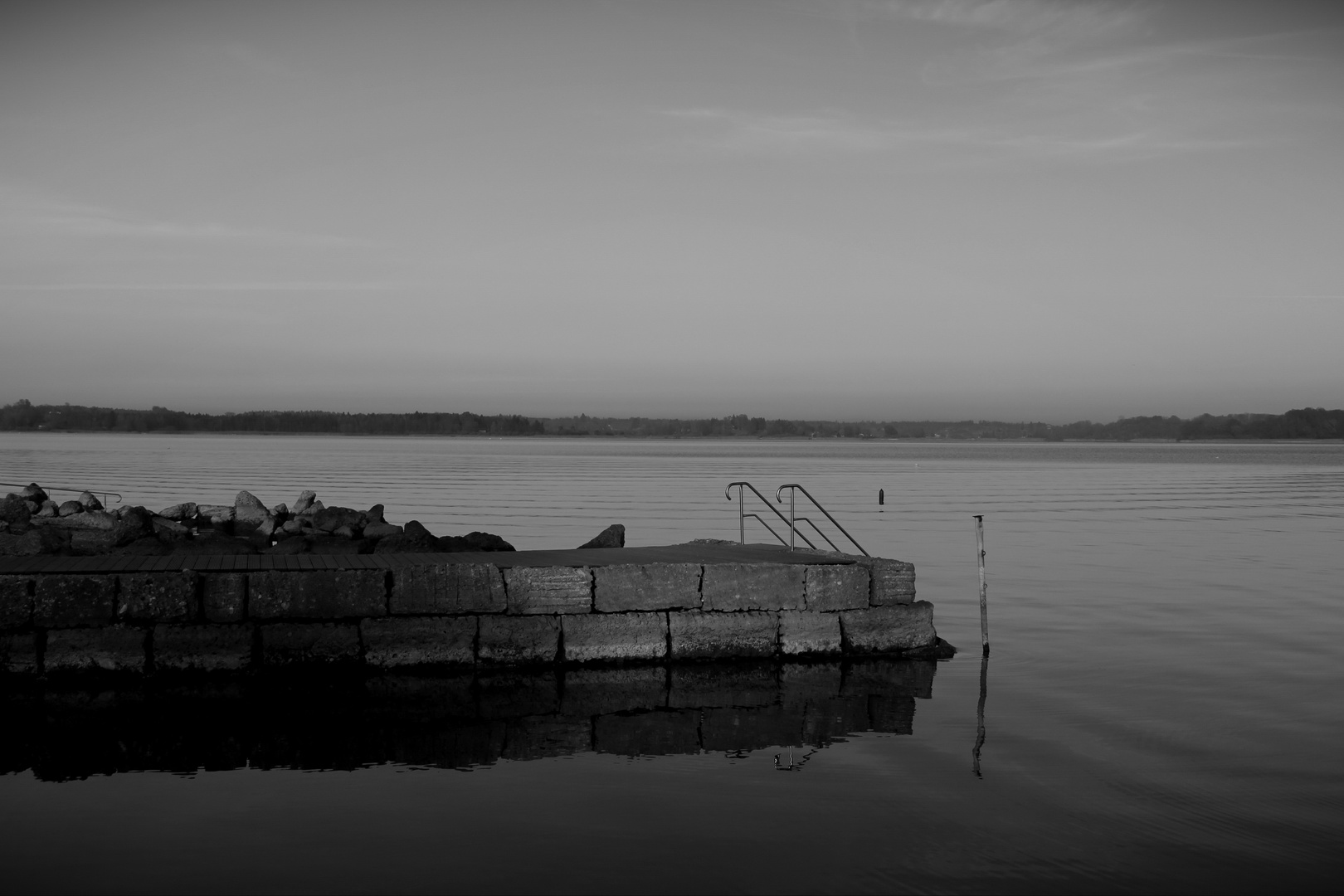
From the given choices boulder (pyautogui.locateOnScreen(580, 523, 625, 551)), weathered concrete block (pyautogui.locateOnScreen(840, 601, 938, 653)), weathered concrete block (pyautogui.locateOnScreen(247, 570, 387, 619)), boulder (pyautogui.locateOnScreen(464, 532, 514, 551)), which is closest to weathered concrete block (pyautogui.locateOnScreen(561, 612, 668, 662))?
weathered concrete block (pyautogui.locateOnScreen(247, 570, 387, 619))

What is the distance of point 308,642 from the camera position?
1127cm

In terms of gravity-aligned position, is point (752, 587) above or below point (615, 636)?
above

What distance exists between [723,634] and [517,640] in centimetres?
205

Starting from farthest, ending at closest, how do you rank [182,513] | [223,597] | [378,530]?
[182,513]
[378,530]
[223,597]

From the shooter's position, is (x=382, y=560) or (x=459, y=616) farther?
(x=382, y=560)

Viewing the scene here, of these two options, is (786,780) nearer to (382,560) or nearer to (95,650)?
(382,560)

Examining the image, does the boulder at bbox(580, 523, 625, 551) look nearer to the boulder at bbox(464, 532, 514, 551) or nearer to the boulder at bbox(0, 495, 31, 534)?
the boulder at bbox(464, 532, 514, 551)

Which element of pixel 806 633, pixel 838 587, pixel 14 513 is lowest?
pixel 806 633

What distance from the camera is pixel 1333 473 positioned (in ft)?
221

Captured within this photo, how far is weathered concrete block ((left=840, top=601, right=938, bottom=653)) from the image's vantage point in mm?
12734

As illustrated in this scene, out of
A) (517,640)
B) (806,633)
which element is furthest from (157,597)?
(806,633)

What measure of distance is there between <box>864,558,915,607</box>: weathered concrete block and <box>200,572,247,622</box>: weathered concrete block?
6.06 meters

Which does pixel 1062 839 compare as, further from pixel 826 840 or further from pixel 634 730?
pixel 634 730

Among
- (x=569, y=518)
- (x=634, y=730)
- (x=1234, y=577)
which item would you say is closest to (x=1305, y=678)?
(x=634, y=730)
